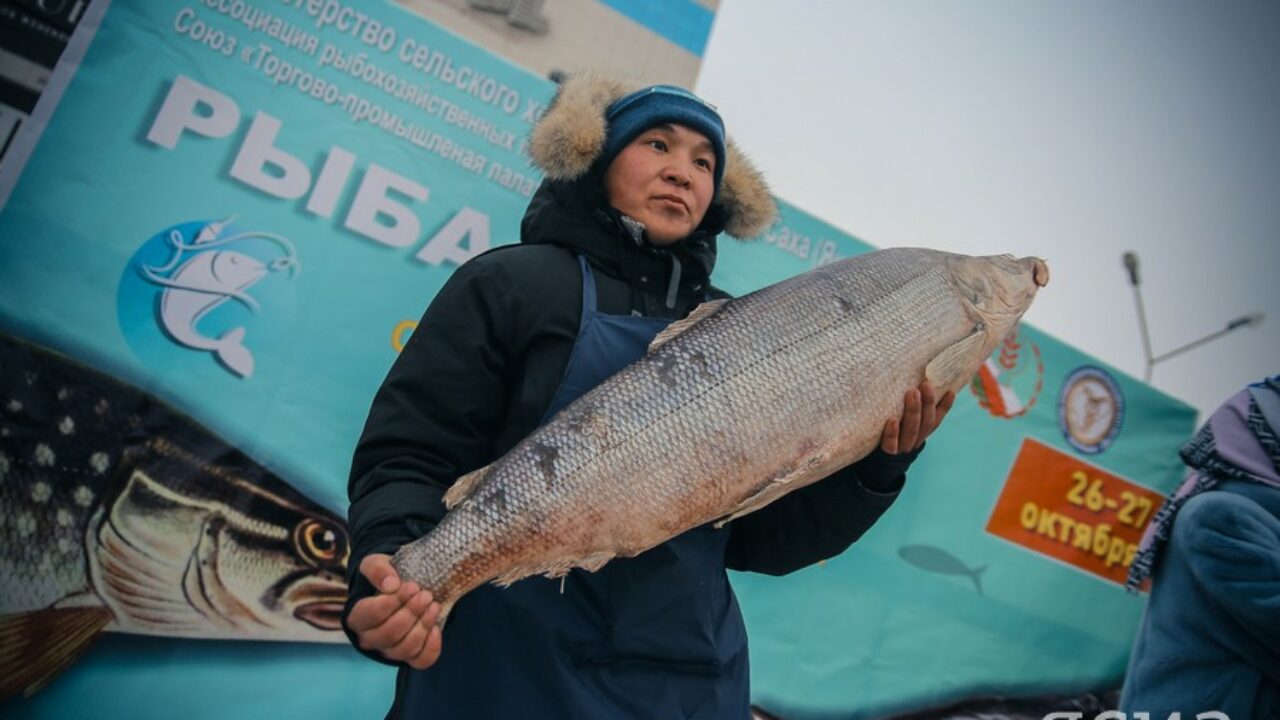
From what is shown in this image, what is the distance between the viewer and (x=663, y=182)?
1.80 meters

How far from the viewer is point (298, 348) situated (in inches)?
114

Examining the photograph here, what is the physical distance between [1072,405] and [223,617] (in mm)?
4511

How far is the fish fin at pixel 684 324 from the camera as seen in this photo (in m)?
1.52

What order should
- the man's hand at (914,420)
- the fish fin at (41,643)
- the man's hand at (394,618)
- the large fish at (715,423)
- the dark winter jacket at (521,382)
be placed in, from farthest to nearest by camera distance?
the fish fin at (41,643), the man's hand at (914,420), the dark winter jacket at (521,382), the large fish at (715,423), the man's hand at (394,618)

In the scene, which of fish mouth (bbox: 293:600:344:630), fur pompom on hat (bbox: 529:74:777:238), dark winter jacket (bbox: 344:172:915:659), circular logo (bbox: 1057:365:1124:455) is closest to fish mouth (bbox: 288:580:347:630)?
fish mouth (bbox: 293:600:344:630)

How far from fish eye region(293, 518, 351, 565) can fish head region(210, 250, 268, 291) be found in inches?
38.1

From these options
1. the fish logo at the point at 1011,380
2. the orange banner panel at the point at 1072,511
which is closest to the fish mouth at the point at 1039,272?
the fish logo at the point at 1011,380

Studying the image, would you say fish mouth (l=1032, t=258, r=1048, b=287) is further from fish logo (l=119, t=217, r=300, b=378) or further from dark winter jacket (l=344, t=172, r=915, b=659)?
fish logo (l=119, t=217, r=300, b=378)

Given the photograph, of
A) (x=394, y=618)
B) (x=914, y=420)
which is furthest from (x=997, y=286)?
(x=394, y=618)

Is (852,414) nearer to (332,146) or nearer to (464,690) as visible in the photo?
(464,690)

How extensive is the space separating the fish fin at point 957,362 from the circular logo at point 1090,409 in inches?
121

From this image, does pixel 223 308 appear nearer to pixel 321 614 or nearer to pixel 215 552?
pixel 215 552

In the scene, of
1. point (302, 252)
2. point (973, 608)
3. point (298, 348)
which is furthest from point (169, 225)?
point (973, 608)

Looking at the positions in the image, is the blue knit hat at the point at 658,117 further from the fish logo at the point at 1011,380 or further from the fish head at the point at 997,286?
the fish logo at the point at 1011,380
